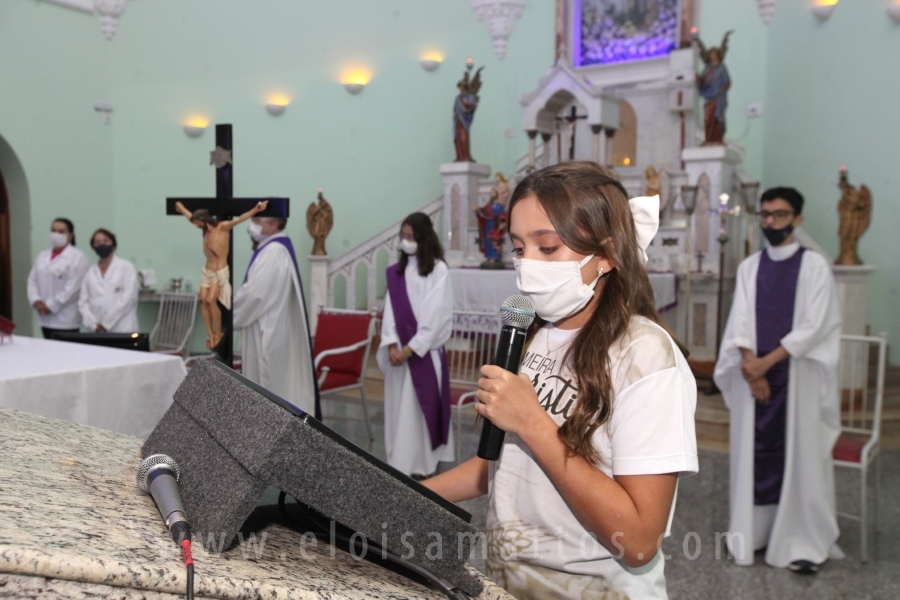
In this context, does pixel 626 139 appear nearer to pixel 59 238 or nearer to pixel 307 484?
pixel 59 238

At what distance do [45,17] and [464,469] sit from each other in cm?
985

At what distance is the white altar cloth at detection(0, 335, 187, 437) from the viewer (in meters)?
2.97

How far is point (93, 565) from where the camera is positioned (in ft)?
2.34

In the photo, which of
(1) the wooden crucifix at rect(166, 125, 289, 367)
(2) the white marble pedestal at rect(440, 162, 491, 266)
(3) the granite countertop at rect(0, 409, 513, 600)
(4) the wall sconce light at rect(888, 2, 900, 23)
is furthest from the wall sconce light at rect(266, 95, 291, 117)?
(3) the granite countertop at rect(0, 409, 513, 600)

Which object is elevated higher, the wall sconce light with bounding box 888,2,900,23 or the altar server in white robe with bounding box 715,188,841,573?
the wall sconce light with bounding box 888,2,900,23

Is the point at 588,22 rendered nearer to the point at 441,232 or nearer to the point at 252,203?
the point at 441,232

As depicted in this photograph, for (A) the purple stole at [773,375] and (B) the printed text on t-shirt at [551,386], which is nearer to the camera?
(B) the printed text on t-shirt at [551,386]

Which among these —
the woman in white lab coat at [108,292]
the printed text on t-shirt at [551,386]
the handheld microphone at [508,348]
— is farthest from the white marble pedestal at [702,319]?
the handheld microphone at [508,348]

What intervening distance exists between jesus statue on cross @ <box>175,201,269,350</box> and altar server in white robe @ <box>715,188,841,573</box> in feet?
8.37

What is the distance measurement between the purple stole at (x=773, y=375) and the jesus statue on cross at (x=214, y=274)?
8.45 ft

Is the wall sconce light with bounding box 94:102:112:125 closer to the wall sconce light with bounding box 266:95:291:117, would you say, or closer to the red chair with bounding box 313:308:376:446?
the wall sconce light with bounding box 266:95:291:117

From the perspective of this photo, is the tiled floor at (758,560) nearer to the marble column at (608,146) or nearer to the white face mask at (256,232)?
the white face mask at (256,232)

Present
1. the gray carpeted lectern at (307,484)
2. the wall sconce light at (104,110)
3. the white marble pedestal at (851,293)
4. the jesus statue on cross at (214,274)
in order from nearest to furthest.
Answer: the gray carpeted lectern at (307,484) → the jesus statue on cross at (214,274) → the white marble pedestal at (851,293) → the wall sconce light at (104,110)

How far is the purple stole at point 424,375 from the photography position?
17.2 feet
